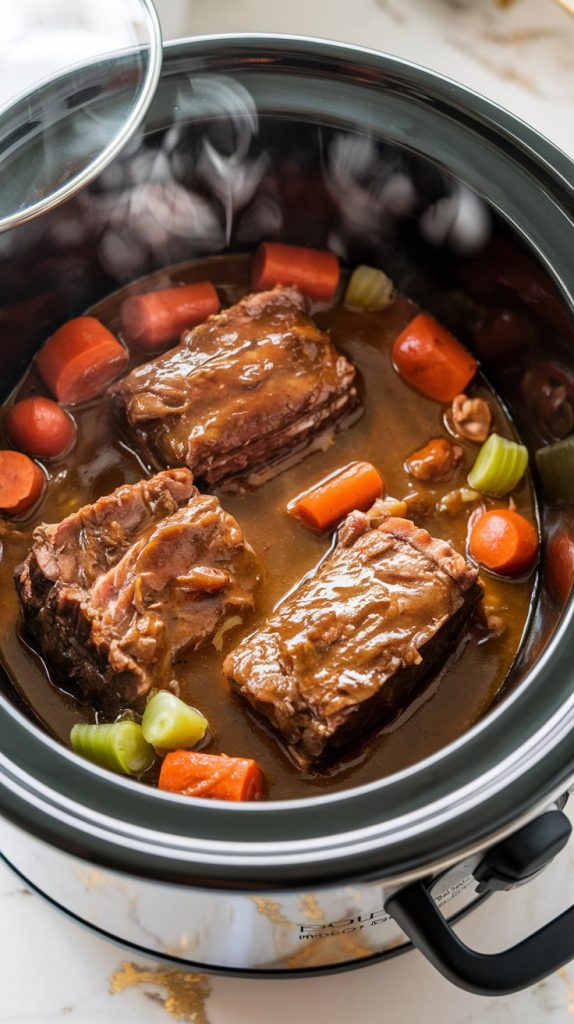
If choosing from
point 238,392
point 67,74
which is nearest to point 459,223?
point 238,392

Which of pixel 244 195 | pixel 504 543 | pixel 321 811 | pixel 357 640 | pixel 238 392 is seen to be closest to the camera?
pixel 321 811

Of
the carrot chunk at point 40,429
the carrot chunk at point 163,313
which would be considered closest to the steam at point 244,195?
the carrot chunk at point 163,313

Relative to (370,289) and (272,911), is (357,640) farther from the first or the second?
(370,289)

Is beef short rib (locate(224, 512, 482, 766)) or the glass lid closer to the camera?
beef short rib (locate(224, 512, 482, 766))

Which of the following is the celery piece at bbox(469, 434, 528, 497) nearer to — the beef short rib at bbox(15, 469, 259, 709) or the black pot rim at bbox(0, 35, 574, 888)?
the beef short rib at bbox(15, 469, 259, 709)

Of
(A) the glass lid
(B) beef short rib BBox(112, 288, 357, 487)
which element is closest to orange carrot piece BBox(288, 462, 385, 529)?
(B) beef short rib BBox(112, 288, 357, 487)

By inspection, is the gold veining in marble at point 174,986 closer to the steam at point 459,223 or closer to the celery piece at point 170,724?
the celery piece at point 170,724
